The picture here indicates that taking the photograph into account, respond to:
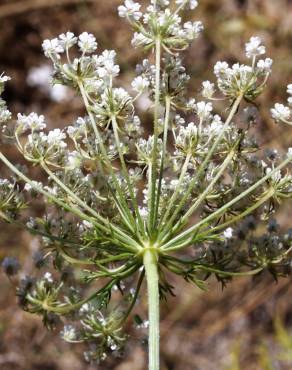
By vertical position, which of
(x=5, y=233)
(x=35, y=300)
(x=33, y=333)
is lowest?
(x=35, y=300)

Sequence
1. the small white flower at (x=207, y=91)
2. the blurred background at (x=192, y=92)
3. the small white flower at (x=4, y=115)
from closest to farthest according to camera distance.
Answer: the small white flower at (x=4, y=115) → the small white flower at (x=207, y=91) → the blurred background at (x=192, y=92)

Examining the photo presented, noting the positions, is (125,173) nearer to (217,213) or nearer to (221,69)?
(217,213)

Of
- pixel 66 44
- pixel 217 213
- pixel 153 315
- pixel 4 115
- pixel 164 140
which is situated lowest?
pixel 153 315

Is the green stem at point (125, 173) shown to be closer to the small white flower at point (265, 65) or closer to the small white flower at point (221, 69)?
the small white flower at point (221, 69)

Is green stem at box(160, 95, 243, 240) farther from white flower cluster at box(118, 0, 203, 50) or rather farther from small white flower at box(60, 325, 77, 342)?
small white flower at box(60, 325, 77, 342)

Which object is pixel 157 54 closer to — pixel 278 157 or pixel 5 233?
pixel 278 157

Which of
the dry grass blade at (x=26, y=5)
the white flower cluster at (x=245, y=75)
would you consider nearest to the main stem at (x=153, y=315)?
the white flower cluster at (x=245, y=75)

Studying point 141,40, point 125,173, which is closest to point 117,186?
point 125,173

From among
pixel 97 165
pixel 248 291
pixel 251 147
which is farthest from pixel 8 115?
pixel 248 291

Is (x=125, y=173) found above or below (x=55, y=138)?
below
